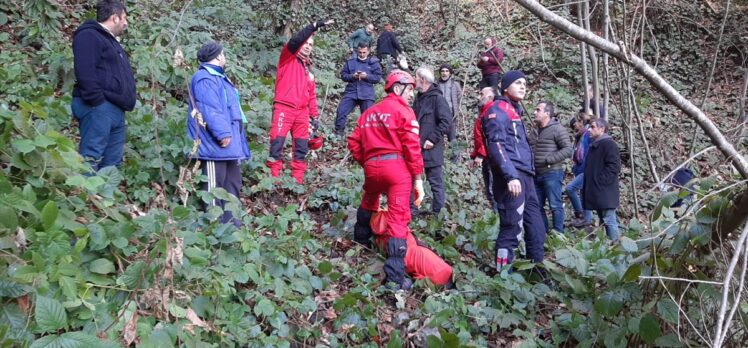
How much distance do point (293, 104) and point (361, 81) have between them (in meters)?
2.70

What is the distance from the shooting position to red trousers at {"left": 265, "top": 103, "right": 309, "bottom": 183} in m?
7.02

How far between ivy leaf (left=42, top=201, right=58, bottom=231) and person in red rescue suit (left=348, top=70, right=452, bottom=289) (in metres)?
2.63

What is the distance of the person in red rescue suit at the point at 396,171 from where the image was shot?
16.4ft

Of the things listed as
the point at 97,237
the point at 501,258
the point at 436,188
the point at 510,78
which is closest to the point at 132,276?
the point at 97,237

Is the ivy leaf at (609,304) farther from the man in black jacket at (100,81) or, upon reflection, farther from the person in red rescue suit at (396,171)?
the man in black jacket at (100,81)

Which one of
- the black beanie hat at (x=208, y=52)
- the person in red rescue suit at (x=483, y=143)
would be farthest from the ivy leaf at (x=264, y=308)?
the person in red rescue suit at (x=483, y=143)

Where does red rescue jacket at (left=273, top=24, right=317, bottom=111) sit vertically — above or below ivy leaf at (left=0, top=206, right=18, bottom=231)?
above

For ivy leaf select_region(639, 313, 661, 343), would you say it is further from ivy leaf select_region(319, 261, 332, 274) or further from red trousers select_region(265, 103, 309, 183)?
red trousers select_region(265, 103, 309, 183)

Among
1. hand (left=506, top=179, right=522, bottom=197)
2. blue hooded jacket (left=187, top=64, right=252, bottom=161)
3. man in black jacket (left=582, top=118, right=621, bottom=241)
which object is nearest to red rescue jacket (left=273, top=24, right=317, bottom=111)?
blue hooded jacket (left=187, top=64, right=252, bottom=161)

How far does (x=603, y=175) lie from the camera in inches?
292

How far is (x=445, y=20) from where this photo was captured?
1936cm

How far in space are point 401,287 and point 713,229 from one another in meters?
2.46

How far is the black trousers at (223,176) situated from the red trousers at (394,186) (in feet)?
4.17

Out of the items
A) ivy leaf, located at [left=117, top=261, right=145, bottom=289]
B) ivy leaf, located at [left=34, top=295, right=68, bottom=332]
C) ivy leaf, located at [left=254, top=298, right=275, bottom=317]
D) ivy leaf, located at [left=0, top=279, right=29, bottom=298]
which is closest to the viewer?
ivy leaf, located at [left=34, top=295, right=68, bottom=332]
